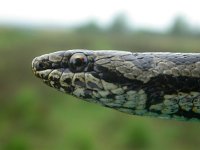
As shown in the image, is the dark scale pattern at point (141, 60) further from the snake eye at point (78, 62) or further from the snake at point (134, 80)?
the snake eye at point (78, 62)

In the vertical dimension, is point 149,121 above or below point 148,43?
below

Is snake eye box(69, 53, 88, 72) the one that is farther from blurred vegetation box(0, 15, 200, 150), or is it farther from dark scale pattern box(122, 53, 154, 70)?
blurred vegetation box(0, 15, 200, 150)

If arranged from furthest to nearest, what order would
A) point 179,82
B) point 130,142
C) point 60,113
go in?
point 60,113, point 130,142, point 179,82

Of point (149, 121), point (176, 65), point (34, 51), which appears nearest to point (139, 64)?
point (176, 65)

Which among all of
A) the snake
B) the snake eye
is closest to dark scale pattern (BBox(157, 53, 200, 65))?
the snake

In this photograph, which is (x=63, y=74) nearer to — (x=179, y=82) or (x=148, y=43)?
(x=179, y=82)

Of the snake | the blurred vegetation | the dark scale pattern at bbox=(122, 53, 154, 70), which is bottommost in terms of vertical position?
the blurred vegetation

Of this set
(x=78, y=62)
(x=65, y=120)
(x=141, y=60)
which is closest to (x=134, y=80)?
(x=141, y=60)
